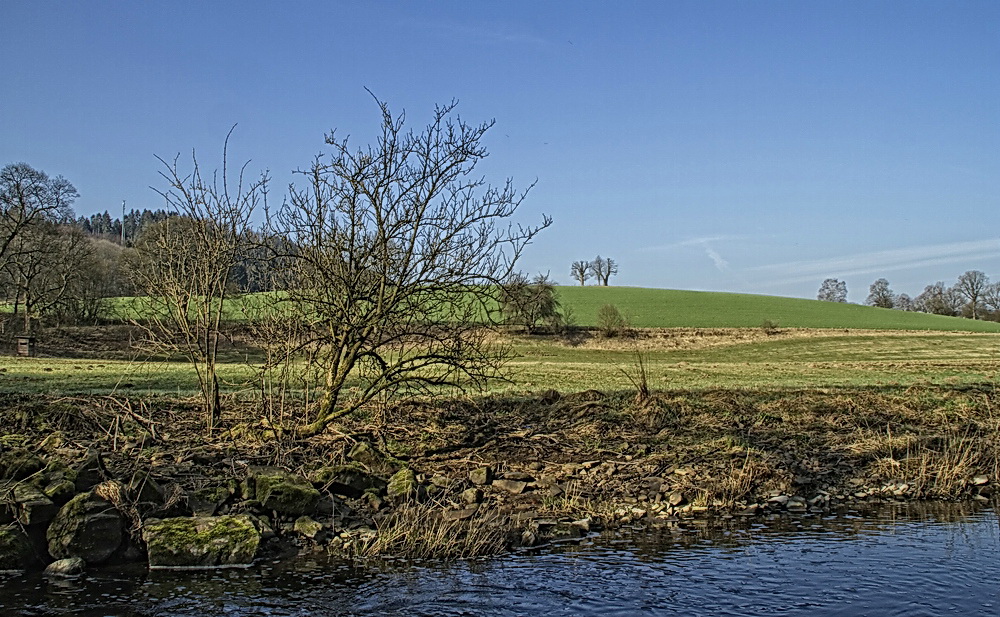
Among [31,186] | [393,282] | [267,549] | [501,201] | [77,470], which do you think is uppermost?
[31,186]

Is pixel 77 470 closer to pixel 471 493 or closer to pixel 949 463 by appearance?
pixel 471 493

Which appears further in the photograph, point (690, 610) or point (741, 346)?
point (741, 346)

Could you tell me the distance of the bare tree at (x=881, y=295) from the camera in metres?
117

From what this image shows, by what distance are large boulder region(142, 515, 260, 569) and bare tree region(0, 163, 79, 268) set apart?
35697mm

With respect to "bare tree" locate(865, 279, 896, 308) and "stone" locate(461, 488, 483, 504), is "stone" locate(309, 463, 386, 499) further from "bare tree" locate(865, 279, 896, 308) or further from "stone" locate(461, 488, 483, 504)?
"bare tree" locate(865, 279, 896, 308)

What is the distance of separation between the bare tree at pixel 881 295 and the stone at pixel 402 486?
118868 millimetres

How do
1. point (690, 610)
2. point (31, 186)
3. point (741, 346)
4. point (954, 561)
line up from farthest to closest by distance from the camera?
point (741, 346) < point (31, 186) < point (954, 561) < point (690, 610)

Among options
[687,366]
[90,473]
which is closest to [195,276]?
[90,473]

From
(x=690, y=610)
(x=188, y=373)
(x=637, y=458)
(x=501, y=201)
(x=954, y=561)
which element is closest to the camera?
(x=690, y=610)

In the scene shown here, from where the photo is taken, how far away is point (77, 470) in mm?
11250

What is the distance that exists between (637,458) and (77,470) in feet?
31.7

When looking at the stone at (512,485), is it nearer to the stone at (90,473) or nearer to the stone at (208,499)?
the stone at (208,499)

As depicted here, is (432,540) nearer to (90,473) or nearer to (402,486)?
(402,486)

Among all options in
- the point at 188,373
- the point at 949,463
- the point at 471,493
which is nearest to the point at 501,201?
the point at 471,493
